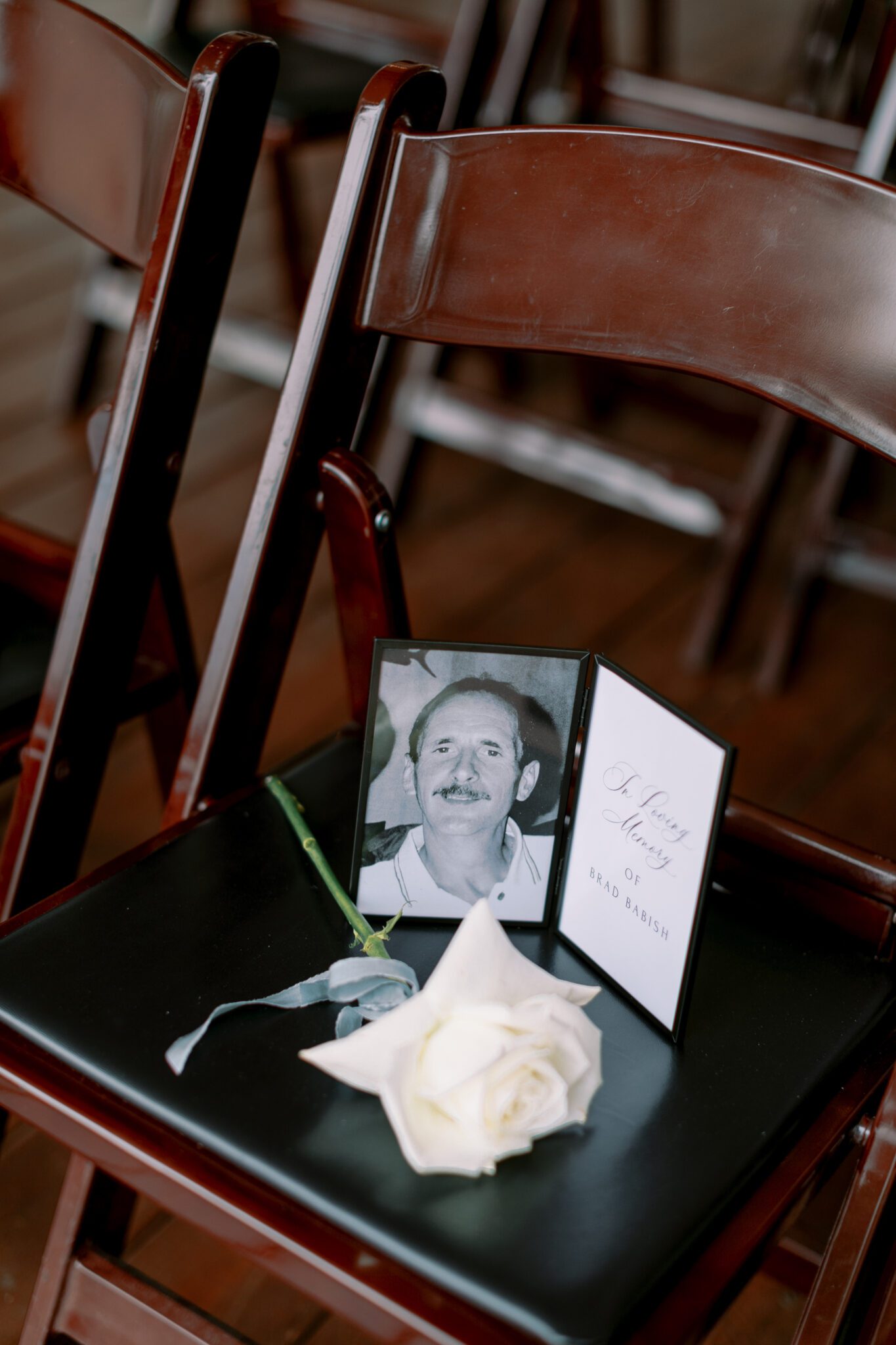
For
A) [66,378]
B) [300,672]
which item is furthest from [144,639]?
[66,378]

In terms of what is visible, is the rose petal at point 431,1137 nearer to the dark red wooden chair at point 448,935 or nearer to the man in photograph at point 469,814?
the dark red wooden chair at point 448,935

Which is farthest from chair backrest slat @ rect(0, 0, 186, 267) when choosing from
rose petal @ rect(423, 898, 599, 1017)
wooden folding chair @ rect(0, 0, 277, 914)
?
rose petal @ rect(423, 898, 599, 1017)

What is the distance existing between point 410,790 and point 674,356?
28 cm

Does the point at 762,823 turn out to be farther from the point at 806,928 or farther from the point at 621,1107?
the point at 621,1107

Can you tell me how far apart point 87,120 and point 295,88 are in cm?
115

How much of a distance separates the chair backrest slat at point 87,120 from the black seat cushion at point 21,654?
31cm

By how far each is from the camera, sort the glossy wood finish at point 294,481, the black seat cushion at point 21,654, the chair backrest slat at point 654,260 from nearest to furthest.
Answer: the chair backrest slat at point 654,260, the glossy wood finish at point 294,481, the black seat cushion at point 21,654

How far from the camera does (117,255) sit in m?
0.94

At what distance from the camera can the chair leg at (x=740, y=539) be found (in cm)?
181

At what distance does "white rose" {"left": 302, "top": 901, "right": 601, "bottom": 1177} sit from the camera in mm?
582

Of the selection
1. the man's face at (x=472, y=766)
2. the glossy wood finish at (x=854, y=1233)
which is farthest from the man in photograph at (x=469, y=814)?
the glossy wood finish at (x=854, y=1233)

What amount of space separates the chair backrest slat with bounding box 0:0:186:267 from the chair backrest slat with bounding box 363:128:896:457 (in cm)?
17

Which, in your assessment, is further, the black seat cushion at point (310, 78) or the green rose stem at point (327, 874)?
the black seat cushion at point (310, 78)

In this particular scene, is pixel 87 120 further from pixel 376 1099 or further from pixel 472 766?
pixel 376 1099
